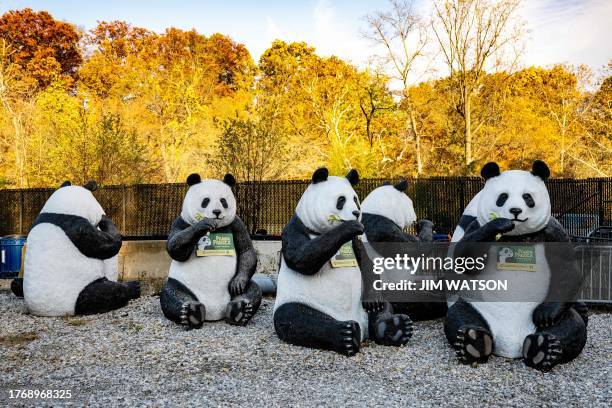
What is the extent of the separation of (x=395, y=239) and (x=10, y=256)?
847 centimetres

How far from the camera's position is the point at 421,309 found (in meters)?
6.85

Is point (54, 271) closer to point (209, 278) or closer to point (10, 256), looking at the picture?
point (209, 278)

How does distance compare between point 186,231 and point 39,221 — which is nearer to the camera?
point 186,231

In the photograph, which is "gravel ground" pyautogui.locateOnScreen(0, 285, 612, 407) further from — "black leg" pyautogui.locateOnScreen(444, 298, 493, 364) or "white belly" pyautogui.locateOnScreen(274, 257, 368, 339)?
"white belly" pyautogui.locateOnScreen(274, 257, 368, 339)

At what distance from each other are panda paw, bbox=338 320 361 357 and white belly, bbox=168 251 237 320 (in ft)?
6.74

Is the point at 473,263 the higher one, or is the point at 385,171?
the point at 385,171

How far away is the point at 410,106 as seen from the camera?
939 inches

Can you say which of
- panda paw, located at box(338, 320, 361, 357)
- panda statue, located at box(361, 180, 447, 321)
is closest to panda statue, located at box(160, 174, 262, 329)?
panda statue, located at box(361, 180, 447, 321)

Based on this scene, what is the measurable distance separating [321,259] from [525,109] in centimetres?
2593

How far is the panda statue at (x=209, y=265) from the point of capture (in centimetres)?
655

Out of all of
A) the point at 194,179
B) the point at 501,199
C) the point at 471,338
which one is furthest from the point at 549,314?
the point at 194,179

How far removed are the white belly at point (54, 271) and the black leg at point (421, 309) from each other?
13.9 ft

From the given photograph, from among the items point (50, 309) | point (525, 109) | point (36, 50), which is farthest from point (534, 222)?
point (36, 50)

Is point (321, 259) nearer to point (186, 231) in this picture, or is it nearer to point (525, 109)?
point (186, 231)
